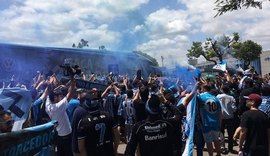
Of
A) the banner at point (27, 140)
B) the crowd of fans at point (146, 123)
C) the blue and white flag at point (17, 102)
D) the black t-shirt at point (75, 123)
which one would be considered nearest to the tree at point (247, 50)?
the crowd of fans at point (146, 123)

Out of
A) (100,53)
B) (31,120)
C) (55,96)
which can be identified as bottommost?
(31,120)

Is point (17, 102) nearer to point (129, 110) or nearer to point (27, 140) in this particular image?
point (27, 140)

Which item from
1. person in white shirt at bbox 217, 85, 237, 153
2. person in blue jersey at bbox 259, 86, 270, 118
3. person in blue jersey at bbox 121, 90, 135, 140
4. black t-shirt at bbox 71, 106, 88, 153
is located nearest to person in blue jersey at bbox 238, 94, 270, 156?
person in blue jersey at bbox 259, 86, 270, 118

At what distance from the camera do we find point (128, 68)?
17.8 metres

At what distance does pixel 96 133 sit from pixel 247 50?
188 ft

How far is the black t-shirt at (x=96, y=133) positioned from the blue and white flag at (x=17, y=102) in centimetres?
82

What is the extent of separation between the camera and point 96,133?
16.8ft

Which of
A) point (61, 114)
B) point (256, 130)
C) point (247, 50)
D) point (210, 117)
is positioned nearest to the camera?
point (256, 130)

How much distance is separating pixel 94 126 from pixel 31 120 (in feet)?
10.4

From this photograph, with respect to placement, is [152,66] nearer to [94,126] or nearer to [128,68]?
[128,68]

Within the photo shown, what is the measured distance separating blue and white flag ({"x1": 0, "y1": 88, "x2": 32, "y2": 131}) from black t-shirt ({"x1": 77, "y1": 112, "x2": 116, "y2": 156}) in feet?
2.69

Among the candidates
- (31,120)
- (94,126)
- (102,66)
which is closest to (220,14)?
(31,120)

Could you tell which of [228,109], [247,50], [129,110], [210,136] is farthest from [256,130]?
[247,50]

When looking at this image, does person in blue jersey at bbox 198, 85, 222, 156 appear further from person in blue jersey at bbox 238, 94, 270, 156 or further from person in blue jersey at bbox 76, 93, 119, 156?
person in blue jersey at bbox 76, 93, 119, 156
